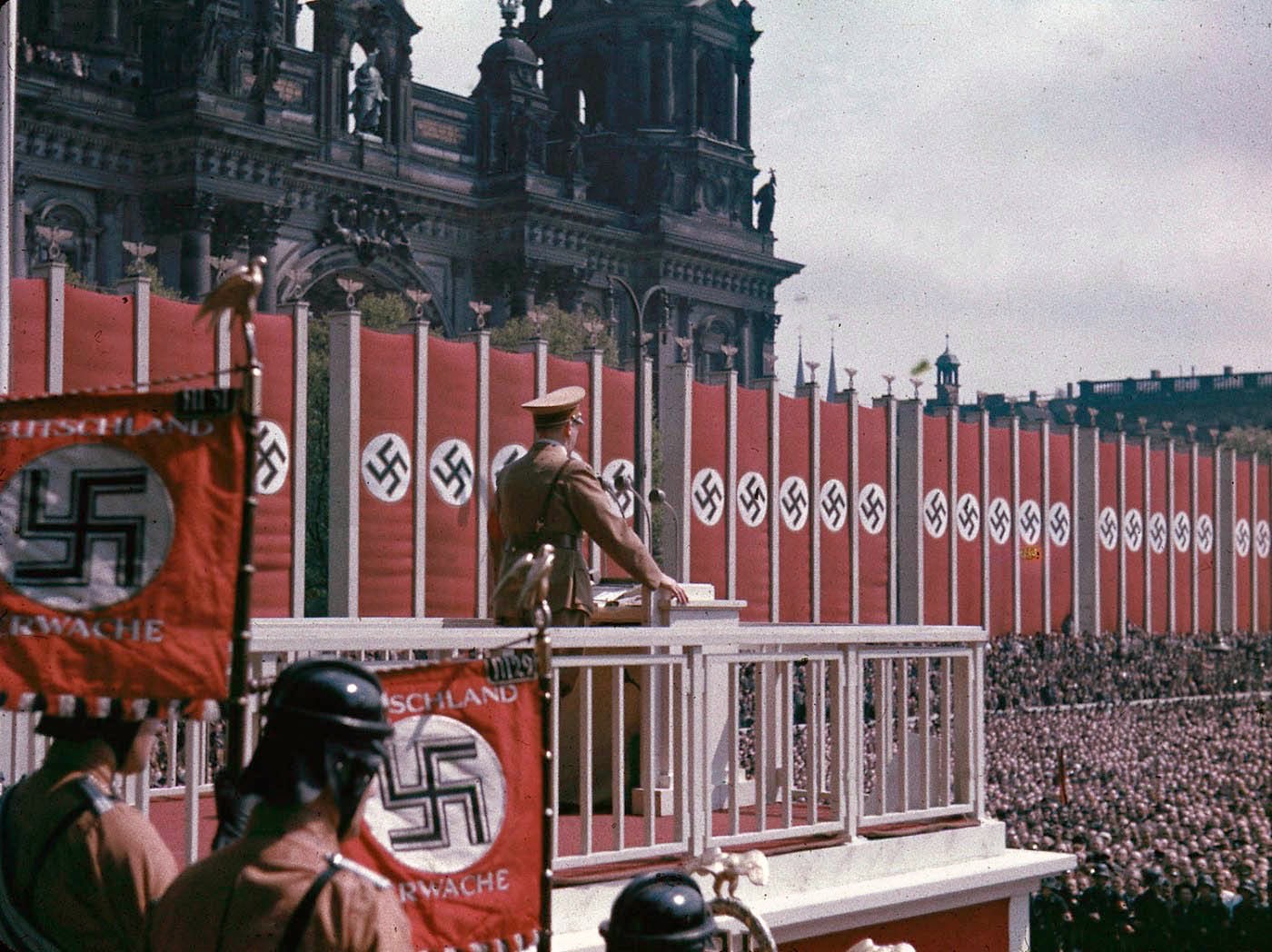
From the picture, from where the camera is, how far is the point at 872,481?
35.6 metres

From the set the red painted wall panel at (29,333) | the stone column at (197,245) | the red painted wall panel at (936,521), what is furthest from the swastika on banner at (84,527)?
the stone column at (197,245)

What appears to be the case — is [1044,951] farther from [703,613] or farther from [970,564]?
[970,564]

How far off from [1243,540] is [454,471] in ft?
88.9

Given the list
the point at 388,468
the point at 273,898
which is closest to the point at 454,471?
the point at 388,468

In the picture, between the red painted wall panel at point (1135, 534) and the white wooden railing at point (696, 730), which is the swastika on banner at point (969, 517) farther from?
the white wooden railing at point (696, 730)

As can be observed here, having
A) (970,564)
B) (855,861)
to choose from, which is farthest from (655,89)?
(855,861)

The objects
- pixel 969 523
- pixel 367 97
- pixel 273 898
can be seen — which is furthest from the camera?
pixel 367 97

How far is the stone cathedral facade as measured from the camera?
44188 millimetres

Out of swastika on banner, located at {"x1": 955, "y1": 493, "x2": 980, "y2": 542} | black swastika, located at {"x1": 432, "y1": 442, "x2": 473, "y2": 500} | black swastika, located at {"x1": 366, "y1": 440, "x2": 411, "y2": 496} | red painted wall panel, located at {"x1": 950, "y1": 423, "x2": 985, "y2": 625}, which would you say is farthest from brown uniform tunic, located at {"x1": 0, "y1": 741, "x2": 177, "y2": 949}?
swastika on banner, located at {"x1": 955, "y1": 493, "x2": 980, "y2": 542}

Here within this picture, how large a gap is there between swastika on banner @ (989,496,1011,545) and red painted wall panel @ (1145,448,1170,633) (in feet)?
19.7

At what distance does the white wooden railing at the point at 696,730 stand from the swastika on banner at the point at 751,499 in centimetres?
2325

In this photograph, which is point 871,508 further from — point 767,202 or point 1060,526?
point 767,202

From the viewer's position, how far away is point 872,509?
35.6 meters

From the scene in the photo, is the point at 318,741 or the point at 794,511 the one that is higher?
the point at 794,511
